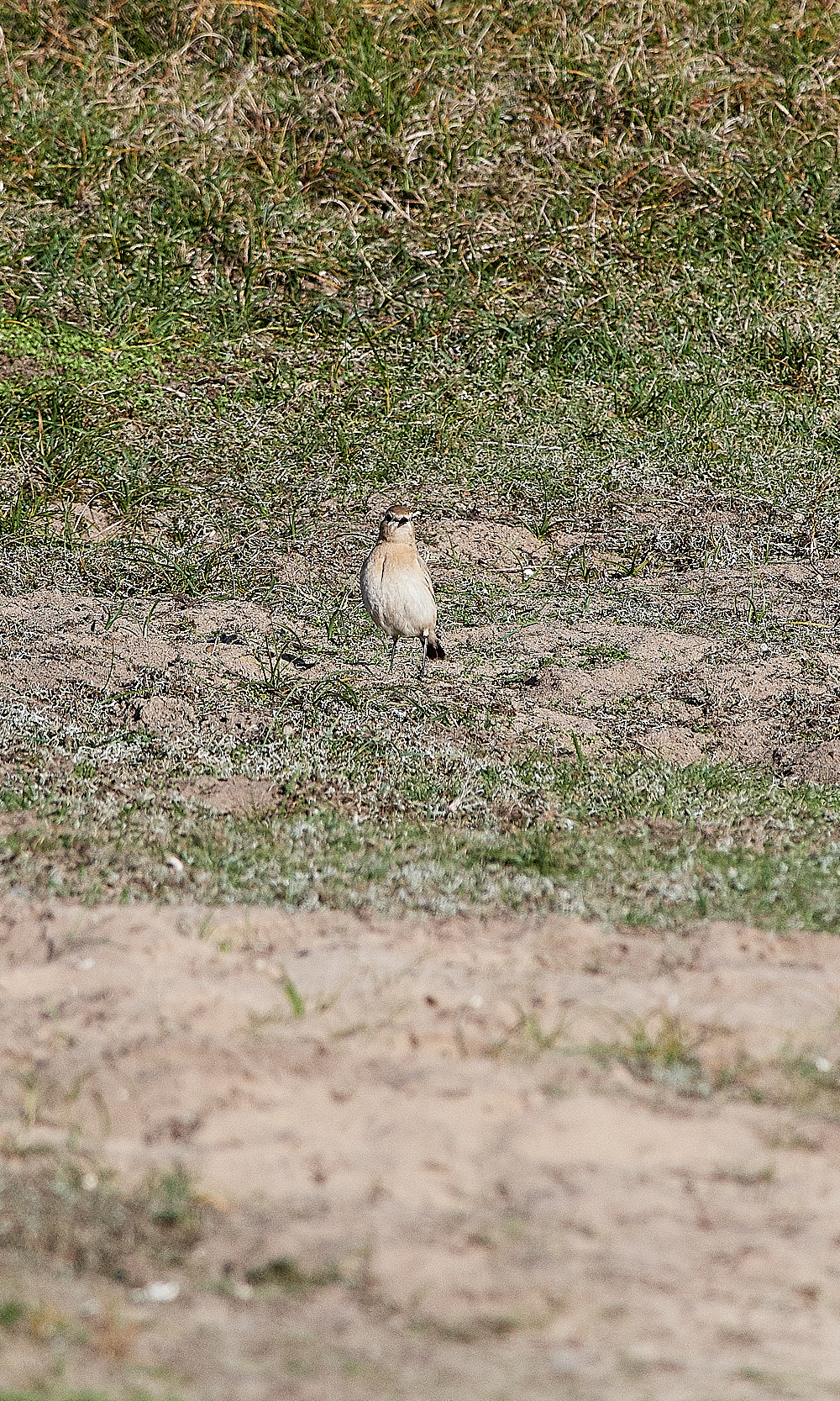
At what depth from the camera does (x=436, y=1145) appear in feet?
8.38

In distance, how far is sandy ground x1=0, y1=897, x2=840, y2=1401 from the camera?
82.4 inches

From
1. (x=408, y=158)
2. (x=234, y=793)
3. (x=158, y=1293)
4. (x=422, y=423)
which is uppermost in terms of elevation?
(x=408, y=158)

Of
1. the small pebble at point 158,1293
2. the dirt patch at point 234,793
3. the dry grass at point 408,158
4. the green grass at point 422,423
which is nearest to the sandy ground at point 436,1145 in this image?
the small pebble at point 158,1293

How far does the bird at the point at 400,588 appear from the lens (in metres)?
5.16

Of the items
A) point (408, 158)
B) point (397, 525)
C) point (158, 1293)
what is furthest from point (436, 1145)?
point (408, 158)

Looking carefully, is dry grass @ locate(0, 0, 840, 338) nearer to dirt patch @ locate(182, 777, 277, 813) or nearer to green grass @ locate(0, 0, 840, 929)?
green grass @ locate(0, 0, 840, 929)

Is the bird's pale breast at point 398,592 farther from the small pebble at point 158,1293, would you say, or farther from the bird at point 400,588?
the small pebble at point 158,1293

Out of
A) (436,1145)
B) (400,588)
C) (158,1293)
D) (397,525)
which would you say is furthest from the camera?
(397,525)

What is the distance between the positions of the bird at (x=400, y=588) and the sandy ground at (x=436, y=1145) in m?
1.94

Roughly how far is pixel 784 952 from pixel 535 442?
176 inches

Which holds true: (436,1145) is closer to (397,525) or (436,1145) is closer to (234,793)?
(234,793)

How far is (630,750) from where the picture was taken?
4.63 meters

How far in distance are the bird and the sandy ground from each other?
1942 mm

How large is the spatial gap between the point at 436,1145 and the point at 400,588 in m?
2.86
